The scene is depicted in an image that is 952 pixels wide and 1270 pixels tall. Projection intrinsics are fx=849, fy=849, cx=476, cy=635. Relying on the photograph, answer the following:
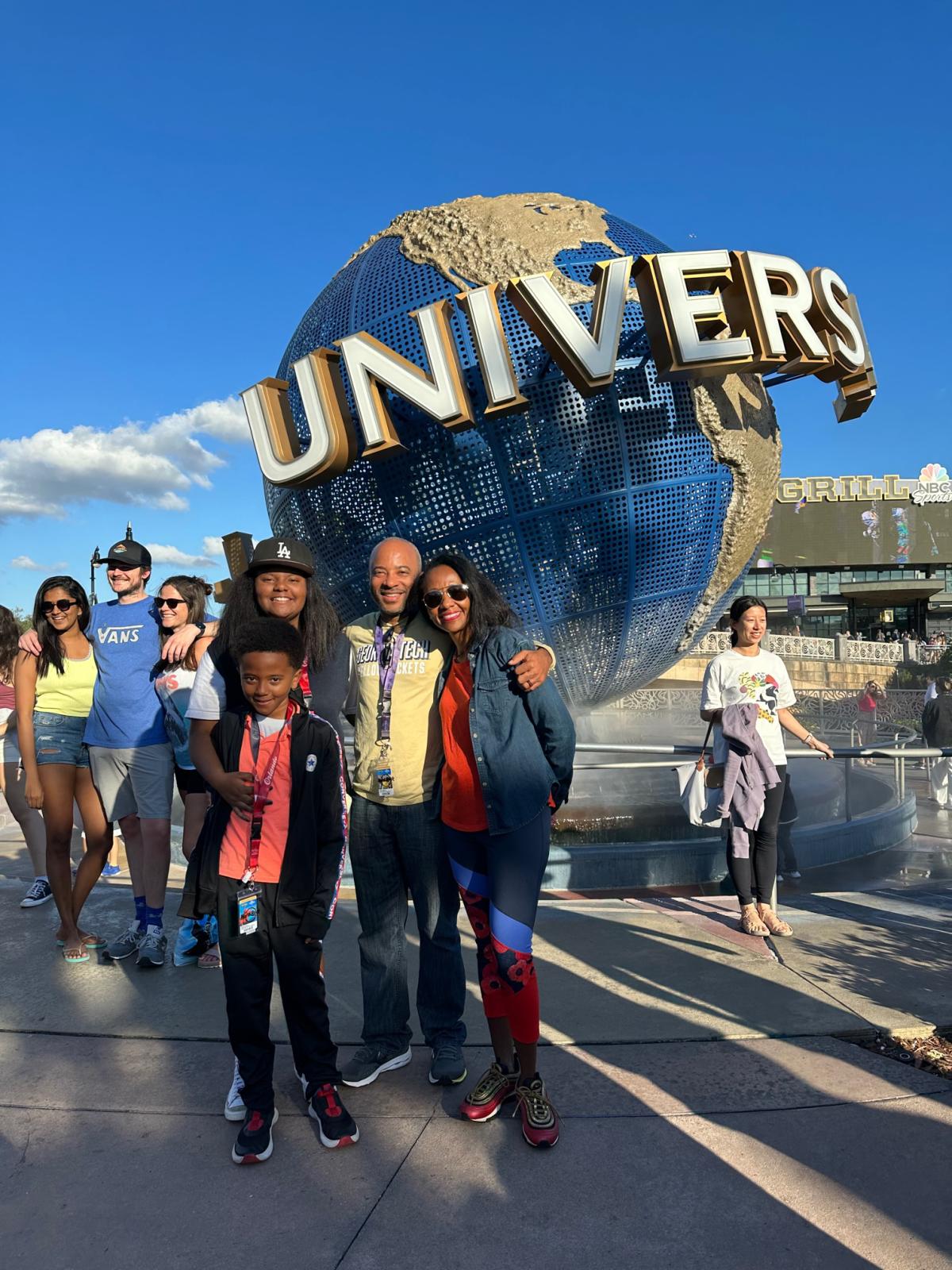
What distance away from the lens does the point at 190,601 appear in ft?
11.7

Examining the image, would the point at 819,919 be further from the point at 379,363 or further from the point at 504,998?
the point at 379,363

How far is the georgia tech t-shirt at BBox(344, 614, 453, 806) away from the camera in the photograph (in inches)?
101

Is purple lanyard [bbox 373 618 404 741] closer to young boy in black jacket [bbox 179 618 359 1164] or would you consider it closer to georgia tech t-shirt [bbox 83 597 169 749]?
young boy in black jacket [bbox 179 618 359 1164]

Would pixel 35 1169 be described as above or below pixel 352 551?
below

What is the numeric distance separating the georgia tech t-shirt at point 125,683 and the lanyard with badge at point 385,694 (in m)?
1.34

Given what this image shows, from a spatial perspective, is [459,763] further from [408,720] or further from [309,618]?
[309,618]

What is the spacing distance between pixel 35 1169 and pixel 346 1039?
3.29ft

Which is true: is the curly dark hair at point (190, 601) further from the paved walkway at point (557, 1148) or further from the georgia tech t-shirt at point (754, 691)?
the georgia tech t-shirt at point (754, 691)

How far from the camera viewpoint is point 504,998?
2.39 metres

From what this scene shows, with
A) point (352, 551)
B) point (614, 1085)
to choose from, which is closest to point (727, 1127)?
point (614, 1085)

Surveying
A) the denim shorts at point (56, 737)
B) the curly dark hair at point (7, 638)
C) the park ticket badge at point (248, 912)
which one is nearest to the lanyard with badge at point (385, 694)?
the park ticket badge at point (248, 912)

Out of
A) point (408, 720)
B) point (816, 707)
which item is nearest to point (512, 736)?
point (408, 720)

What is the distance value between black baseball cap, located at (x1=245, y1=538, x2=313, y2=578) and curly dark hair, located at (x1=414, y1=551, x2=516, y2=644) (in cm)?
39

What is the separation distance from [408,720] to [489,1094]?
1.07 meters
